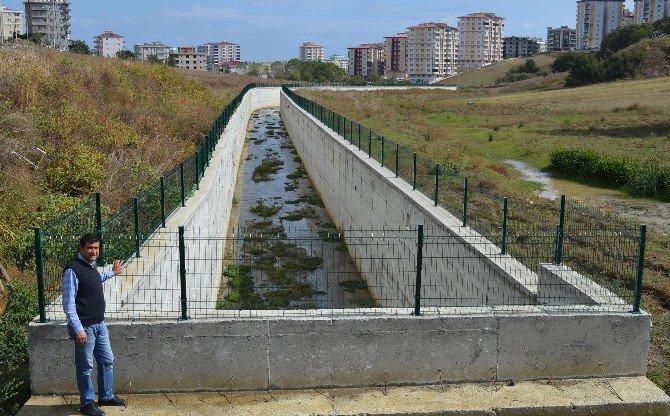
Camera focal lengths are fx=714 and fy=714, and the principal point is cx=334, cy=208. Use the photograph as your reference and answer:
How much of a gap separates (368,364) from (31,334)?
3581 millimetres

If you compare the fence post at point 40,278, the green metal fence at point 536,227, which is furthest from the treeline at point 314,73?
the fence post at point 40,278

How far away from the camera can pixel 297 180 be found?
106ft

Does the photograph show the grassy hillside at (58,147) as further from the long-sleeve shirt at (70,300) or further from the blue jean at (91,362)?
the long-sleeve shirt at (70,300)

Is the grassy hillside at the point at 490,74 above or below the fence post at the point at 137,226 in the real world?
above

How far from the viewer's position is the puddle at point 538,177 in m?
23.6

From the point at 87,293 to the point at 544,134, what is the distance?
37.8 meters

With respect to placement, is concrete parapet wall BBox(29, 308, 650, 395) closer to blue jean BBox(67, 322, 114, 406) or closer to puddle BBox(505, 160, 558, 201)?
blue jean BBox(67, 322, 114, 406)

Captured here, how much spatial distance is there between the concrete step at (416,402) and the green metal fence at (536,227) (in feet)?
3.83

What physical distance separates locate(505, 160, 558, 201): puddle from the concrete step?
15.3 meters

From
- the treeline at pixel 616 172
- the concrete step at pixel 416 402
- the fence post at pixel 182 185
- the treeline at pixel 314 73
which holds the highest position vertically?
the treeline at pixel 314 73

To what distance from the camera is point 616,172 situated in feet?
81.3

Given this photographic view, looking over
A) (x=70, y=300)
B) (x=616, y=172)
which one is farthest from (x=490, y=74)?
(x=70, y=300)

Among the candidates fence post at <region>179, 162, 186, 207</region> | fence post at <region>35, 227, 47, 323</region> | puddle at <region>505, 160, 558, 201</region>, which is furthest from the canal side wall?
puddle at <region>505, 160, 558, 201</region>

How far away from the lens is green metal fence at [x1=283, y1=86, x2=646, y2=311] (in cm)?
969
